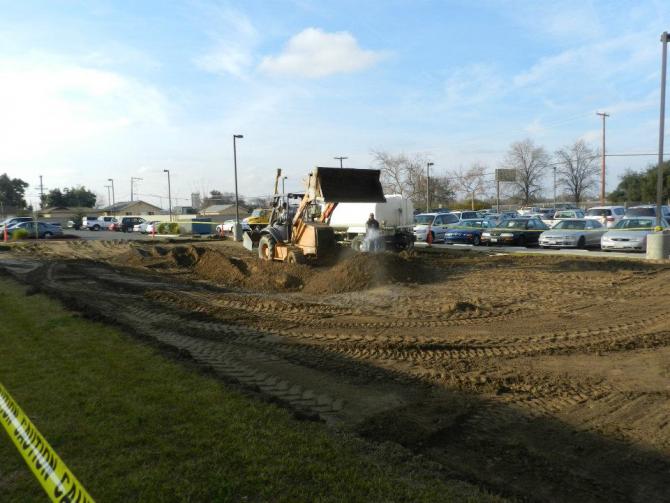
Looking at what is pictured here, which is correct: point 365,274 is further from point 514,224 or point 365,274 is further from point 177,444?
point 514,224

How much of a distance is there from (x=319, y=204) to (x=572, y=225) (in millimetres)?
15516

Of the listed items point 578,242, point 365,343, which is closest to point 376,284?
point 365,343

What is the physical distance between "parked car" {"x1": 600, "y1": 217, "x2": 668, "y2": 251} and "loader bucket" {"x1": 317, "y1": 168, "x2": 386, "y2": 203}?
12355 mm

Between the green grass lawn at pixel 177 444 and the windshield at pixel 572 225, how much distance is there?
24376 millimetres

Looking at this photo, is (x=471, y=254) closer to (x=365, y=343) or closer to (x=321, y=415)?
(x=365, y=343)

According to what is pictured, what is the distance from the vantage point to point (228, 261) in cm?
1950

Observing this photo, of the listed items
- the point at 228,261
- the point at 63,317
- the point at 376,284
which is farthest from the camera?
the point at 228,261

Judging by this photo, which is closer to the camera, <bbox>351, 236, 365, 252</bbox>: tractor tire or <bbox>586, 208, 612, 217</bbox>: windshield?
<bbox>351, 236, 365, 252</bbox>: tractor tire

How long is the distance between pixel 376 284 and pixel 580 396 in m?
8.75

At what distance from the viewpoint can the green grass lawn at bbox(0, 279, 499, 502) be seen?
397 cm

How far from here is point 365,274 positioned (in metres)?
15.0

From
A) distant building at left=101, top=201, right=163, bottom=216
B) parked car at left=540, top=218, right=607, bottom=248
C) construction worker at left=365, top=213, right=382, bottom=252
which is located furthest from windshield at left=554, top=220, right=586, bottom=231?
distant building at left=101, top=201, right=163, bottom=216

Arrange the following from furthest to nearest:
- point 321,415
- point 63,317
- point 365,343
Result: point 63,317 < point 365,343 < point 321,415

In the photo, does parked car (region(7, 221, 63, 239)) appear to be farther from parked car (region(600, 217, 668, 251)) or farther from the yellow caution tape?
the yellow caution tape
